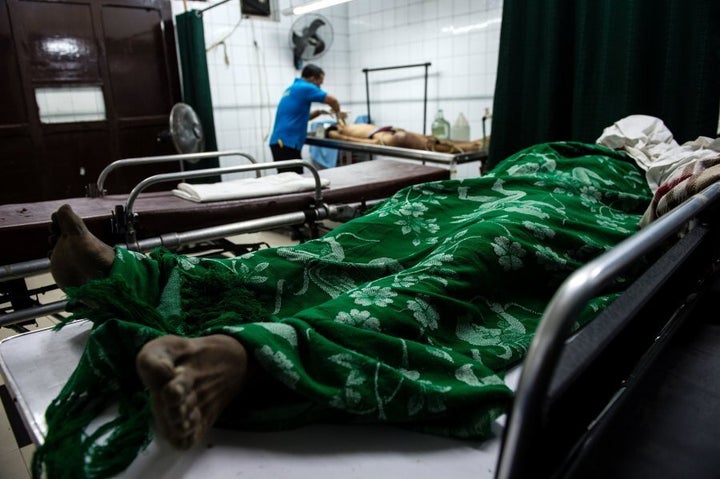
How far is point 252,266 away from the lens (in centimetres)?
125

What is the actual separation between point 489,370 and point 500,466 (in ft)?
1.14

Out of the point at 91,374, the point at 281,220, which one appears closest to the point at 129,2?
the point at 281,220

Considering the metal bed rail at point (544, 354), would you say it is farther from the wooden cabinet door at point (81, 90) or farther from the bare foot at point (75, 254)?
the wooden cabinet door at point (81, 90)

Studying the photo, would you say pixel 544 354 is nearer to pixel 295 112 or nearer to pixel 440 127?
pixel 440 127

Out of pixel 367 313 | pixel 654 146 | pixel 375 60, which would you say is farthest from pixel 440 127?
pixel 367 313

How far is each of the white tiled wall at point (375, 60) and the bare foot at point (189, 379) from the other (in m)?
4.51

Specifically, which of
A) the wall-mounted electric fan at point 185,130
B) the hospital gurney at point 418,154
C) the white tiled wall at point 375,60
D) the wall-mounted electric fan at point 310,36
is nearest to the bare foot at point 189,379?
the hospital gurney at point 418,154

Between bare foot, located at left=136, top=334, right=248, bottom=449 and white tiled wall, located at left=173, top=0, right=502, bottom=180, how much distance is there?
4.51 metres

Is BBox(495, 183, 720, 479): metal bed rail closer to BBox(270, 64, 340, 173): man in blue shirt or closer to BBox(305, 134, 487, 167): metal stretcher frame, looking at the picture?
BBox(305, 134, 487, 167): metal stretcher frame

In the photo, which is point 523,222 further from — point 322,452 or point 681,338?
point 322,452

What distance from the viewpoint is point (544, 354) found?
21.9 inches

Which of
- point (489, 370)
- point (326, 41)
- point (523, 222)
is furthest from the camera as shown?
point (326, 41)

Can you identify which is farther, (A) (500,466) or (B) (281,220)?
(B) (281,220)

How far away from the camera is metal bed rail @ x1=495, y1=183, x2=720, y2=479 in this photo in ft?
1.80
